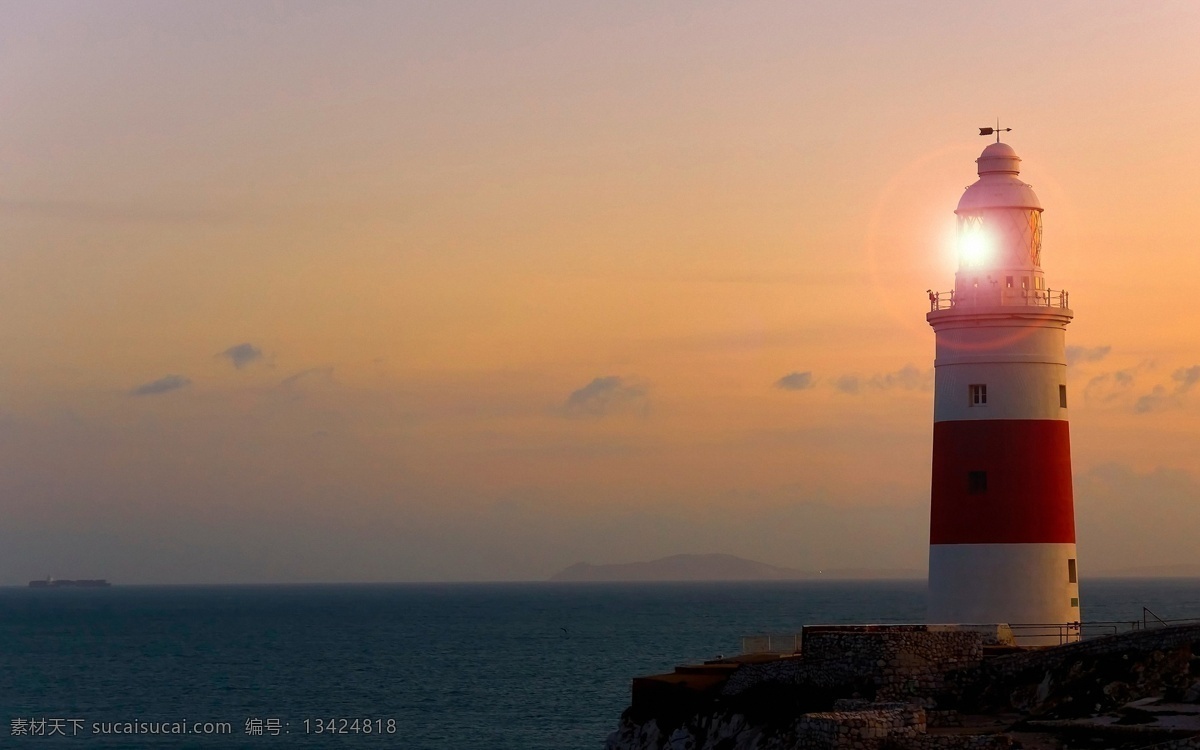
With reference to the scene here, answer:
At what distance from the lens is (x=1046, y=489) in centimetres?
3338

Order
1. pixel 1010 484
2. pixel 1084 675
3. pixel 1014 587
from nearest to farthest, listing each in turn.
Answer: pixel 1084 675 → pixel 1014 587 → pixel 1010 484

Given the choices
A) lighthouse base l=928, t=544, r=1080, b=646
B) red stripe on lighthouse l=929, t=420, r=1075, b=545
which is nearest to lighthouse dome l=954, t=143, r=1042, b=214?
red stripe on lighthouse l=929, t=420, r=1075, b=545

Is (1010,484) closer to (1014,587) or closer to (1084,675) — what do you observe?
(1014,587)

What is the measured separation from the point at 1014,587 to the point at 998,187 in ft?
27.9

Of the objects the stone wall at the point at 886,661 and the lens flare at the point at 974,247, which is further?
the lens flare at the point at 974,247

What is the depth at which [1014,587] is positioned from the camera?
33.0 meters

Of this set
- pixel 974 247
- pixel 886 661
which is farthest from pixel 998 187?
pixel 886 661

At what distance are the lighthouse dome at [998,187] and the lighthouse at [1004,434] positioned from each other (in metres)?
0.03

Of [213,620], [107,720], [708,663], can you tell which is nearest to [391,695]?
[107,720]

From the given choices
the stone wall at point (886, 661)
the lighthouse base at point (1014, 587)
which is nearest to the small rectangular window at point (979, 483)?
the lighthouse base at point (1014, 587)

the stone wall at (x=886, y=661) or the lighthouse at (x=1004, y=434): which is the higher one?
the lighthouse at (x=1004, y=434)

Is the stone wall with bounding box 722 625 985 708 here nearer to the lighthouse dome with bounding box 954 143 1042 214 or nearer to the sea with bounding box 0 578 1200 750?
the sea with bounding box 0 578 1200 750

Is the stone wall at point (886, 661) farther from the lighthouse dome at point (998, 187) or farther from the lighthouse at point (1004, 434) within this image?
the lighthouse dome at point (998, 187)

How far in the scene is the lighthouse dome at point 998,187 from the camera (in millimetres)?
33812
